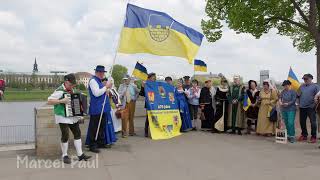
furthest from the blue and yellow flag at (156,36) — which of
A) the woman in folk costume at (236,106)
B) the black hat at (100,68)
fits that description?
the woman in folk costume at (236,106)

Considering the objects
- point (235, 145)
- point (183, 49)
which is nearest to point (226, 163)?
point (235, 145)

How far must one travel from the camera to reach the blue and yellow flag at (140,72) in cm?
1179

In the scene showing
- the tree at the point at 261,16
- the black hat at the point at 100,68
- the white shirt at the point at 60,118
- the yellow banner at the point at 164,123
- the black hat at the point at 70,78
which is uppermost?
the tree at the point at 261,16

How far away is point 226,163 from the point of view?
793 centimetres

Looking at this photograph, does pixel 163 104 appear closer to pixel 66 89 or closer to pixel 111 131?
pixel 111 131

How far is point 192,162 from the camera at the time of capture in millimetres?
8016

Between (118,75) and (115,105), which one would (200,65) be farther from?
(118,75)

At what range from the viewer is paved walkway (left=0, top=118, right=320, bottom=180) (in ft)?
22.8

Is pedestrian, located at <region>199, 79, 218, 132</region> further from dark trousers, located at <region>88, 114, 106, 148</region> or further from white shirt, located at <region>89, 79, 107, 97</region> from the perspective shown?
white shirt, located at <region>89, 79, 107, 97</region>

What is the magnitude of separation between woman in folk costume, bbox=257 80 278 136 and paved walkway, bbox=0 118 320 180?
1.00 meters

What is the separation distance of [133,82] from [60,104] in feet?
13.7

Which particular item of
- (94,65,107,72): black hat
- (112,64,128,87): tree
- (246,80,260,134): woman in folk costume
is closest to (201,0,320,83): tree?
(112,64,128,87): tree

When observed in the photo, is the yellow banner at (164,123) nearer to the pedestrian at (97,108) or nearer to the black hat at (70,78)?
the pedestrian at (97,108)

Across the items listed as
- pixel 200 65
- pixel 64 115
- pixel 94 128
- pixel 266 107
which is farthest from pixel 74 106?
pixel 200 65
